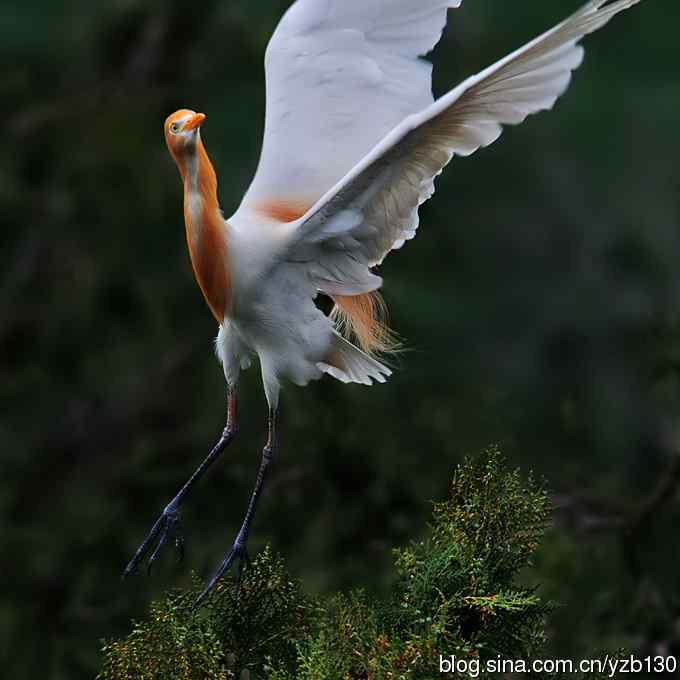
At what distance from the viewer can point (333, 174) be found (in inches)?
102

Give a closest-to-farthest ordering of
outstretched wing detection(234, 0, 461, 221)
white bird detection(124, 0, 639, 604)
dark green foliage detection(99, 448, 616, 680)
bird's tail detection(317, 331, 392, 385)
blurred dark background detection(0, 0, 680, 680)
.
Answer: dark green foliage detection(99, 448, 616, 680), white bird detection(124, 0, 639, 604), bird's tail detection(317, 331, 392, 385), outstretched wing detection(234, 0, 461, 221), blurred dark background detection(0, 0, 680, 680)

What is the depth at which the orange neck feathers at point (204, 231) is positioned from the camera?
7.75 feet

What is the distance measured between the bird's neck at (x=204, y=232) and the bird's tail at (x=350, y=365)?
20cm

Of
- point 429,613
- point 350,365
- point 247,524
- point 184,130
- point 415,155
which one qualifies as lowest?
point 429,613

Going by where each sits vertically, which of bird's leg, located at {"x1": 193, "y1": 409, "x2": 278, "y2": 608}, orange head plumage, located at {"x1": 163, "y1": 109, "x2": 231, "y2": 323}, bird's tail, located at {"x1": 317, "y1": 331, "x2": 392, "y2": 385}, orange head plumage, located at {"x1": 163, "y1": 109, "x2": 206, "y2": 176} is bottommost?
bird's leg, located at {"x1": 193, "y1": 409, "x2": 278, "y2": 608}

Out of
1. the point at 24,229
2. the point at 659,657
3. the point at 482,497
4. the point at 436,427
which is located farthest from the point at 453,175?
the point at 482,497

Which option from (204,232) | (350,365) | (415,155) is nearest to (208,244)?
(204,232)

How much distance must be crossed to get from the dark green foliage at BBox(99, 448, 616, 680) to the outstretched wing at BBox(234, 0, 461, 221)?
2.68 feet

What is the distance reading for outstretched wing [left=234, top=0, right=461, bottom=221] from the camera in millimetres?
2574

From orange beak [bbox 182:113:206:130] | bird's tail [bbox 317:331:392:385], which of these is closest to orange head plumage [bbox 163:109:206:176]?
orange beak [bbox 182:113:206:130]

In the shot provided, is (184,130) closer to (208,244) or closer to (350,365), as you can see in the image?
(208,244)

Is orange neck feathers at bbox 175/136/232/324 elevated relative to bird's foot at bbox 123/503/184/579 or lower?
elevated

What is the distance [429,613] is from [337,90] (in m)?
1.11

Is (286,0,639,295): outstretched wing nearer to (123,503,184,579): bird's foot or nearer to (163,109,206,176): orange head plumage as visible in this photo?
(163,109,206,176): orange head plumage
